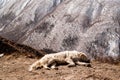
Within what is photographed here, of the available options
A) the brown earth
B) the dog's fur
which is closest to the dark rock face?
the dog's fur

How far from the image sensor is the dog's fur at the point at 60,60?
1071 centimetres

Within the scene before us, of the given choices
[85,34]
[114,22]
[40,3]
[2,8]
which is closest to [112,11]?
[114,22]

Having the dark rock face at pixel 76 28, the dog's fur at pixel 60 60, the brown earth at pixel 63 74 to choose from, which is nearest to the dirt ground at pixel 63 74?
the brown earth at pixel 63 74

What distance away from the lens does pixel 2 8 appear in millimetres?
111688

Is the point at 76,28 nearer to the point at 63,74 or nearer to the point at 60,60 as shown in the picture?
the point at 60,60

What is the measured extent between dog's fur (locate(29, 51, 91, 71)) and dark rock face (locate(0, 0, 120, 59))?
155 ft

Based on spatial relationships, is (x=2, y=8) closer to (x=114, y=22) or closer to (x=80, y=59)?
(x=114, y=22)

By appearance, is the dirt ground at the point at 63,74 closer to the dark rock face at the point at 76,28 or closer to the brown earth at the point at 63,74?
the brown earth at the point at 63,74

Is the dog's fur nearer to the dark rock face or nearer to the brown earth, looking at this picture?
the brown earth

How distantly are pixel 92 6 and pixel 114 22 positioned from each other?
375 inches

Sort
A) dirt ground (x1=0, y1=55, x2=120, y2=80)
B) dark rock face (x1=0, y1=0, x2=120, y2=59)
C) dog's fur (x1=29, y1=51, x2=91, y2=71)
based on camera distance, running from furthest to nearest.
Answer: dark rock face (x1=0, y1=0, x2=120, y2=59) → dog's fur (x1=29, y1=51, x2=91, y2=71) → dirt ground (x1=0, y1=55, x2=120, y2=80)

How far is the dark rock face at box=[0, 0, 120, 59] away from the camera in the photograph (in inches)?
2399

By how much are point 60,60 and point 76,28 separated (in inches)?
2198

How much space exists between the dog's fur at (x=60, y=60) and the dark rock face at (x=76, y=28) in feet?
155
